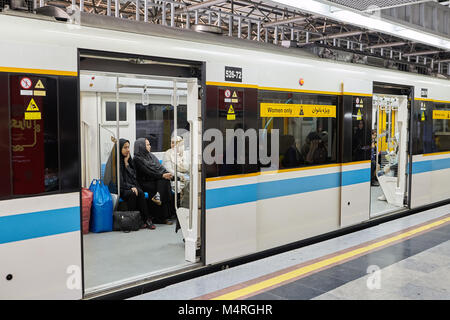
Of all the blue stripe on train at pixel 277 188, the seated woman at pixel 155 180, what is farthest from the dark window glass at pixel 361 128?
the seated woman at pixel 155 180

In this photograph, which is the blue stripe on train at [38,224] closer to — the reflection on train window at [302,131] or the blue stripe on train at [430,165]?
the reflection on train window at [302,131]

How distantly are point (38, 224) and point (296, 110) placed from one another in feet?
10.4

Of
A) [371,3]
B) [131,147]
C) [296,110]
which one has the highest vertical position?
[371,3]

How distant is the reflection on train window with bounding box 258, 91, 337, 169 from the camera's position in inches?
192

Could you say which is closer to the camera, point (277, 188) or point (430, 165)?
point (277, 188)

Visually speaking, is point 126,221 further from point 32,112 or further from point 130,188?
point 32,112

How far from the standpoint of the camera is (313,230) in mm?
5426

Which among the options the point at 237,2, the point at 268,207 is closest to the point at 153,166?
the point at 268,207

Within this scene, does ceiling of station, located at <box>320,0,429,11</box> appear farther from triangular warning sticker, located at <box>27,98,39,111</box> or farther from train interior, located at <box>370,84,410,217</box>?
triangular warning sticker, located at <box>27,98,39,111</box>

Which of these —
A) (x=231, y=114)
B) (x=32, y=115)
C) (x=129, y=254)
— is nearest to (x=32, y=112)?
(x=32, y=115)

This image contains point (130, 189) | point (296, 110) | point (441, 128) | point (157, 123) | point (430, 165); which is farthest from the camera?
point (441, 128)

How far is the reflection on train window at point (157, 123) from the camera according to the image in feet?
24.2

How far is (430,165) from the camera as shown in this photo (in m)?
7.78

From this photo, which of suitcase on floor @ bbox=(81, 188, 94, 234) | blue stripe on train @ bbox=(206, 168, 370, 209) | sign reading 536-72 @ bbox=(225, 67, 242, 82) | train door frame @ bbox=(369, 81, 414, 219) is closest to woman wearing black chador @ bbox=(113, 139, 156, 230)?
suitcase on floor @ bbox=(81, 188, 94, 234)
